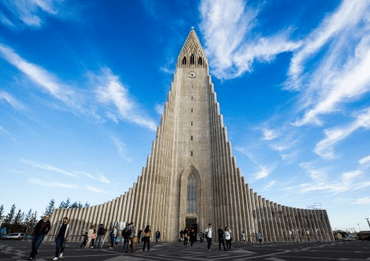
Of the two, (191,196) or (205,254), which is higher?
(191,196)

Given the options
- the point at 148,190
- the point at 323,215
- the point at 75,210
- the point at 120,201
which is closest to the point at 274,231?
the point at 323,215

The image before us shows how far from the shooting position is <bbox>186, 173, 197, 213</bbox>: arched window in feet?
88.1

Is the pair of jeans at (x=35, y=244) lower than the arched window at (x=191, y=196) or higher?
lower

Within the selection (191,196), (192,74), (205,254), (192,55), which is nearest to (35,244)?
(205,254)

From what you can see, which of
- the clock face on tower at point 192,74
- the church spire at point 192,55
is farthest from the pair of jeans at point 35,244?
the church spire at point 192,55

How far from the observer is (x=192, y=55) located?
40531 millimetres

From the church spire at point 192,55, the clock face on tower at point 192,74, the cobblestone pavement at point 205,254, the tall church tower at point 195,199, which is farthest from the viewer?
the church spire at point 192,55

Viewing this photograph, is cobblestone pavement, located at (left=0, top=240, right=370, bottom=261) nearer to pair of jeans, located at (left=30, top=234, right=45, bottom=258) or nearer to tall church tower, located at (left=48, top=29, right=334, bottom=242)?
pair of jeans, located at (left=30, top=234, right=45, bottom=258)

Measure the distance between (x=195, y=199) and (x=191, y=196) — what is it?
679 mm

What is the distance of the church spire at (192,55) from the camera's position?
39.1 metres

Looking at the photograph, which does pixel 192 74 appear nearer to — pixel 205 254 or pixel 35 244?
pixel 205 254

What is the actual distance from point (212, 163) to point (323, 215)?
50.1 ft

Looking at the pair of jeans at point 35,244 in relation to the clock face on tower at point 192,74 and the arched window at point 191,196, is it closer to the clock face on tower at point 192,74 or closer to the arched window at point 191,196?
the arched window at point 191,196

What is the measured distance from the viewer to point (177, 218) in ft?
86.1
